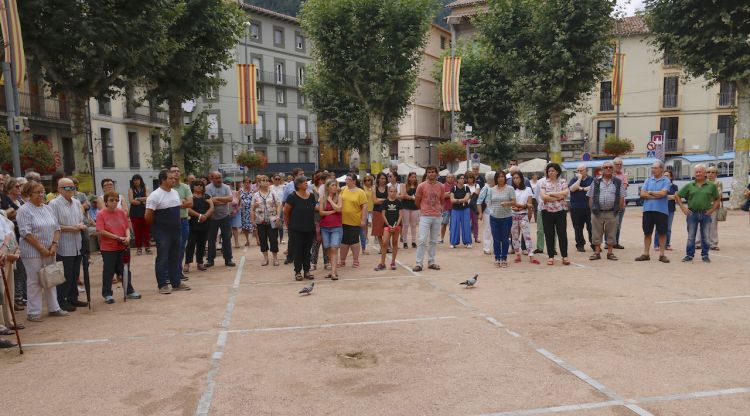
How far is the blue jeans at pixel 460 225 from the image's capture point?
1247 cm

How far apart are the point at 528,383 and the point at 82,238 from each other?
6354mm

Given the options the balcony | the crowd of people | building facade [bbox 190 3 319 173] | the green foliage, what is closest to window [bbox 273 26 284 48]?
building facade [bbox 190 3 319 173]

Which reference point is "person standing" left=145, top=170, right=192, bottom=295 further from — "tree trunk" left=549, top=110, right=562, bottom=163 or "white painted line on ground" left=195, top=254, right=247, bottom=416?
"tree trunk" left=549, top=110, right=562, bottom=163

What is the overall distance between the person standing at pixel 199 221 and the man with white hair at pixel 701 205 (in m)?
8.30

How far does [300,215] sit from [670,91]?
130 ft

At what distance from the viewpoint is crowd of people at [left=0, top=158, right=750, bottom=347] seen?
7.20 metres

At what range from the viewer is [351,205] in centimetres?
966

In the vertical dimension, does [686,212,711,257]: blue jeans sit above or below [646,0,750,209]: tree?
below

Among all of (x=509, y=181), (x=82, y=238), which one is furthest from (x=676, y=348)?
(x=82, y=238)

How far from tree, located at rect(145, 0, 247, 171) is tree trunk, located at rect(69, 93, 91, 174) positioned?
2042mm

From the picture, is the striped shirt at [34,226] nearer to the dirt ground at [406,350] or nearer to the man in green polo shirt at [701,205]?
the dirt ground at [406,350]

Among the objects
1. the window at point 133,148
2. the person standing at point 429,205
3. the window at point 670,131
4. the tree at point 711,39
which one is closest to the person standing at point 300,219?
the person standing at point 429,205

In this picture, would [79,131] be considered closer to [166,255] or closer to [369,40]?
[166,255]

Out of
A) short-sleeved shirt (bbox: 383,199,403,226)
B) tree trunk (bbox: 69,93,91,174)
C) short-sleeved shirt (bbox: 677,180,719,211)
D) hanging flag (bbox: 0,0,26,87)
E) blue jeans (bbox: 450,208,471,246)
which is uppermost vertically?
hanging flag (bbox: 0,0,26,87)
